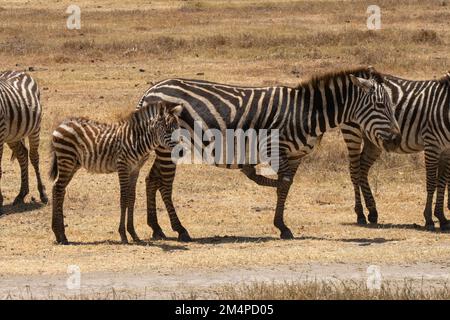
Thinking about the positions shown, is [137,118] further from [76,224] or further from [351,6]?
[351,6]

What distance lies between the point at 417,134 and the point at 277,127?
2.13 meters

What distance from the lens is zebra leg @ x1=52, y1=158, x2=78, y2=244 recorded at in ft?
42.3

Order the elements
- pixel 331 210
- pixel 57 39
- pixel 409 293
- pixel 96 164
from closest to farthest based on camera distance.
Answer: pixel 409 293 < pixel 96 164 < pixel 331 210 < pixel 57 39

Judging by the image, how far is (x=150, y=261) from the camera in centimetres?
1147

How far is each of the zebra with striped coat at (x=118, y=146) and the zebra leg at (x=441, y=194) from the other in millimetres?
3859

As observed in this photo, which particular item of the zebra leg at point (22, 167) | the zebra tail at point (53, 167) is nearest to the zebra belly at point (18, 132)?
the zebra leg at point (22, 167)

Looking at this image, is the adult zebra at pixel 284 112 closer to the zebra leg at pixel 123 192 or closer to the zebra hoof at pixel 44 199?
the zebra leg at pixel 123 192

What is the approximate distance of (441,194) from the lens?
1413cm

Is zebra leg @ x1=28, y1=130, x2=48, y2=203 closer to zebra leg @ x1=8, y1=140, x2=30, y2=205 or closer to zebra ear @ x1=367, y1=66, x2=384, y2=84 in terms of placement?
zebra leg @ x1=8, y1=140, x2=30, y2=205

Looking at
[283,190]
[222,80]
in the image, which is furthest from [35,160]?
[222,80]

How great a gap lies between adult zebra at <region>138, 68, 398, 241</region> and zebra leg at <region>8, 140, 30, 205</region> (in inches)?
114

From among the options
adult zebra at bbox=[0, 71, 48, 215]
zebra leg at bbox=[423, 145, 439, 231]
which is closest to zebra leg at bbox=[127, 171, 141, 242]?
adult zebra at bbox=[0, 71, 48, 215]

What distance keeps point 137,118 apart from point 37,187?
397 centimetres

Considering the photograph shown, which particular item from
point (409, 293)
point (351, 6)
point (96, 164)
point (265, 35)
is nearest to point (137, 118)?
point (96, 164)
